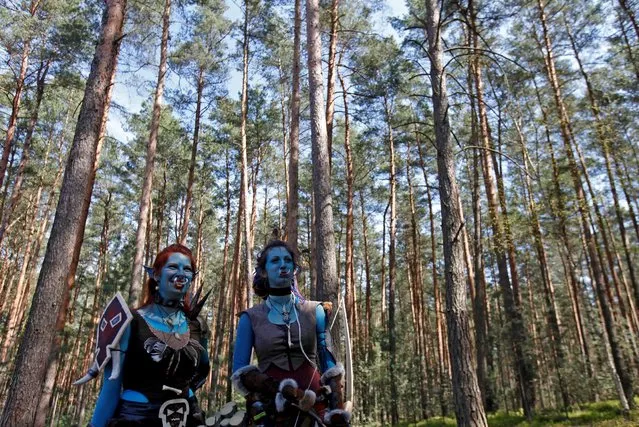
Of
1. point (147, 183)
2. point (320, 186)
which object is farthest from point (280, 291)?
point (147, 183)

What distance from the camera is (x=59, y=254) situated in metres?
6.00

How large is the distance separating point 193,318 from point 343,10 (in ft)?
51.3

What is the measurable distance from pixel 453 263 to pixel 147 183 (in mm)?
11210

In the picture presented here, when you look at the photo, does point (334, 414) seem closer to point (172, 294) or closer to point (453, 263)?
point (172, 294)

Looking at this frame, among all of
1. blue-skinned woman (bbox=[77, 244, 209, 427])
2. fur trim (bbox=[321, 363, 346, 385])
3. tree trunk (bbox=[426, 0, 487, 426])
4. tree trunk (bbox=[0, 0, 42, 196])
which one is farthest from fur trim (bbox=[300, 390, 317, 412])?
tree trunk (bbox=[0, 0, 42, 196])

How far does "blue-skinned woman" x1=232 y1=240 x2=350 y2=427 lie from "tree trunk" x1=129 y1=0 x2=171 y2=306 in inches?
398

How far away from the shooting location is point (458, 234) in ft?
17.4

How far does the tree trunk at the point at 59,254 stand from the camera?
5.44m

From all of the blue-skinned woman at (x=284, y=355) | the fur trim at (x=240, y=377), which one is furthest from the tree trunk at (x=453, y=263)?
the fur trim at (x=240, y=377)

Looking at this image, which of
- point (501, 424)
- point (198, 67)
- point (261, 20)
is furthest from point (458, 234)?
point (198, 67)

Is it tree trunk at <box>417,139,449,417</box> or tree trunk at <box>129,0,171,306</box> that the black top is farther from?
tree trunk at <box>417,139,449,417</box>

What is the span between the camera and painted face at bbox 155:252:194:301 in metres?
2.57

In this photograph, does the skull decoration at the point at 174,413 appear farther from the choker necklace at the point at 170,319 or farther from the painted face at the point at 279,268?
the painted face at the point at 279,268

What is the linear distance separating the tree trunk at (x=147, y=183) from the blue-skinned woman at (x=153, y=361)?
9952 millimetres
